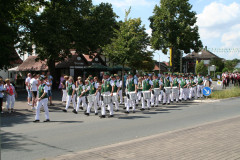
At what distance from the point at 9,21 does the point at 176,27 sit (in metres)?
24.3

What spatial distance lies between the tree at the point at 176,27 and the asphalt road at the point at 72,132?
2856cm

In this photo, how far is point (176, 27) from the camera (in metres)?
39.9

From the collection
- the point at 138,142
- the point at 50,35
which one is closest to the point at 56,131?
the point at 138,142

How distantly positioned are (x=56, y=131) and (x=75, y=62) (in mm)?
28911

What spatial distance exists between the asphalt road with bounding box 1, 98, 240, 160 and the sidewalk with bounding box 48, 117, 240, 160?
906mm

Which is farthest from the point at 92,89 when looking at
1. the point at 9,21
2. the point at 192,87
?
the point at 9,21

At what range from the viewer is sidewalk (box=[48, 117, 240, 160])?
19.3 feet

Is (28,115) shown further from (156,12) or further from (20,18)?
(156,12)

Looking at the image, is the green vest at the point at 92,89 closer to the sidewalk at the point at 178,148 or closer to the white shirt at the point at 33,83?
the white shirt at the point at 33,83

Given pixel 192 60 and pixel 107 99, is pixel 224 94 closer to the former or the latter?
pixel 107 99

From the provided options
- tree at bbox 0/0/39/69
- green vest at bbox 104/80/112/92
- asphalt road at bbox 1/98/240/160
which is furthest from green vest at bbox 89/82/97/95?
tree at bbox 0/0/39/69

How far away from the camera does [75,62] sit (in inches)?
1484

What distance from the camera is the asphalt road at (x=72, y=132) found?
7.08 meters

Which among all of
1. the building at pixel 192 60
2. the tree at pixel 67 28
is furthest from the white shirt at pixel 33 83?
Answer: the building at pixel 192 60
